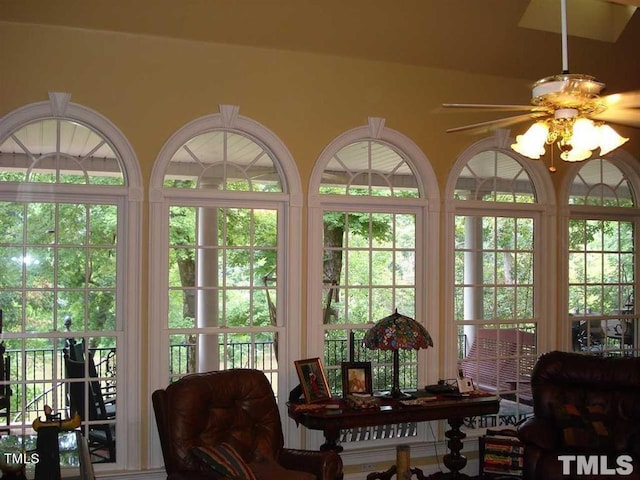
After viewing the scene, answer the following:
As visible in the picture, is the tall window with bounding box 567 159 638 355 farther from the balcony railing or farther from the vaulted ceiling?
the balcony railing

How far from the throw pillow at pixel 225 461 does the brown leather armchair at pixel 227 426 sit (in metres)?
0.07

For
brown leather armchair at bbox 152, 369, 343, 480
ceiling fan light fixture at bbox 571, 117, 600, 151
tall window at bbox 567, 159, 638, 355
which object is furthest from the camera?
tall window at bbox 567, 159, 638, 355

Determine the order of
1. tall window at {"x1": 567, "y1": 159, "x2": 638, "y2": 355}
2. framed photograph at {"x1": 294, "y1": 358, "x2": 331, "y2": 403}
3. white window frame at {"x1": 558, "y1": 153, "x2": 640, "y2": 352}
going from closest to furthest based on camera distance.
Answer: framed photograph at {"x1": 294, "y1": 358, "x2": 331, "y2": 403}, white window frame at {"x1": 558, "y1": 153, "x2": 640, "y2": 352}, tall window at {"x1": 567, "y1": 159, "x2": 638, "y2": 355}

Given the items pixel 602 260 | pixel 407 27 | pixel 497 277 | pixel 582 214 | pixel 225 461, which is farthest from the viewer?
pixel 602 260

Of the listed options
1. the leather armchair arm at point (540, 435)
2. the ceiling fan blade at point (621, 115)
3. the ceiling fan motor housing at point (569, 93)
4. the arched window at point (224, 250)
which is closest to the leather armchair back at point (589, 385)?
the leather armchair arm at point (540, 435)

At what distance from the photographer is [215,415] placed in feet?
13.7

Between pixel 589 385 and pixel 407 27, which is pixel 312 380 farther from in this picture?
pixel 407 27

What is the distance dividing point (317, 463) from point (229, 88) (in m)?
2.52

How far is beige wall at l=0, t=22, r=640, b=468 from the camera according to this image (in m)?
4.39

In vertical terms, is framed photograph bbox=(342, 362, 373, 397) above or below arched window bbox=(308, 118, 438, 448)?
below

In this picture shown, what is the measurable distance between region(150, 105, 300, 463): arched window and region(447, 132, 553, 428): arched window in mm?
1382

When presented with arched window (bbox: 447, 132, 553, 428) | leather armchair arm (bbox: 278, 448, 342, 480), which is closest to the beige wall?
arched window (bbox: 447, 132, 553, 428)

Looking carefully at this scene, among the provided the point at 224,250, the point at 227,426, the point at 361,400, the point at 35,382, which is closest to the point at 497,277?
the point at 361,400

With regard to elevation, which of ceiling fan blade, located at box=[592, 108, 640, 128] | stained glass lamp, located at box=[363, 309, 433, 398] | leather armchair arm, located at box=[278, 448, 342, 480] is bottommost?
leather armchair arm, located at box=[278, 448, 342, 480]
